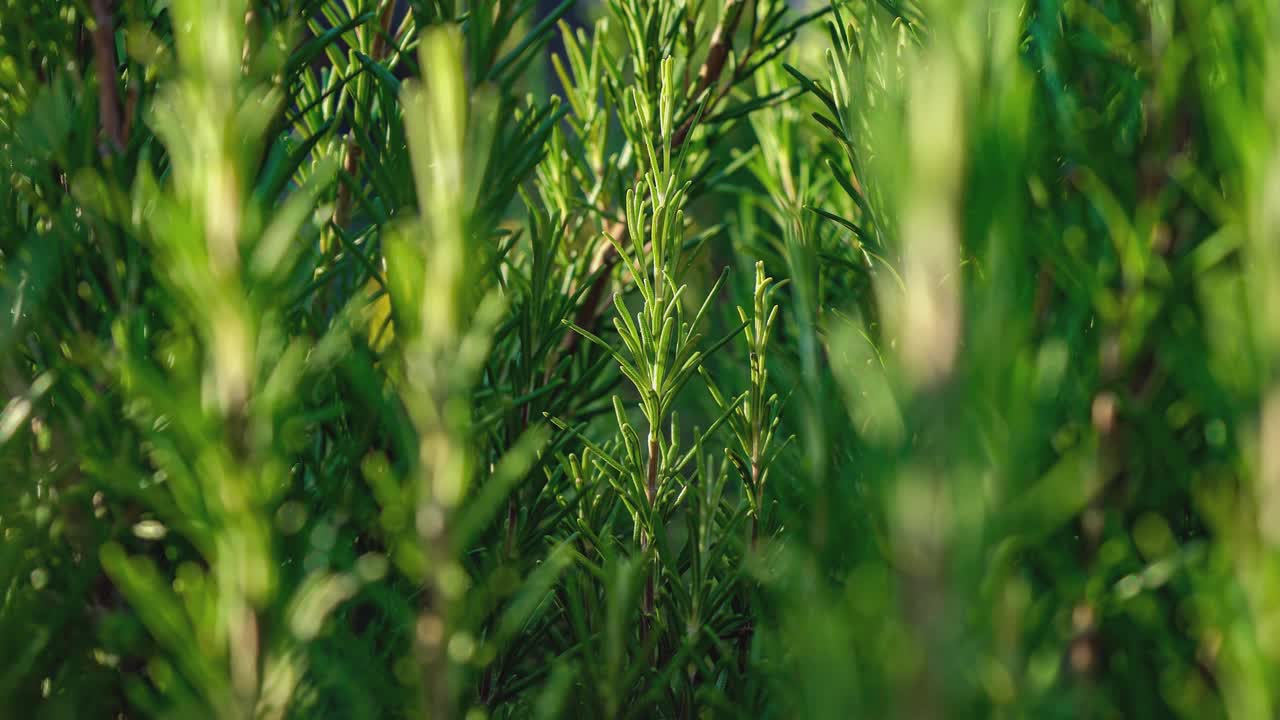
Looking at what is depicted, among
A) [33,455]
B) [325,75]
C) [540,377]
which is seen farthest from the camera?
[325,75]

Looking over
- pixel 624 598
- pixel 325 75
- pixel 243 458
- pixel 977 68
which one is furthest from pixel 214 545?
pixel 325 75

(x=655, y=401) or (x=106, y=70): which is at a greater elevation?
(x=106, y=70)

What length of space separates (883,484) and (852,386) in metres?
0.08

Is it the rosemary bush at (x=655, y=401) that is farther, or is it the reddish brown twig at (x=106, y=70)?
the reddish brown twig at (x=106, y=70)

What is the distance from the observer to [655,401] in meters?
0.39

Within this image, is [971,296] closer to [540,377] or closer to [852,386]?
[852,386]

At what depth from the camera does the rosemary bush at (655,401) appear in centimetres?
22

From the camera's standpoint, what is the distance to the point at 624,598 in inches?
11.9

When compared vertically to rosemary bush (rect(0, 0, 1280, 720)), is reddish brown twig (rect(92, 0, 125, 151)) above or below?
above

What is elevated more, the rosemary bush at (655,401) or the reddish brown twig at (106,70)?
the reddish brown twig at (106,70)

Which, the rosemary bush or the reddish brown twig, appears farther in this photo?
the reddish brown twig

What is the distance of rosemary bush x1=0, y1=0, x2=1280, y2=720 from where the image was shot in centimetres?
22

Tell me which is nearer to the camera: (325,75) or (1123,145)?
(1123,145)

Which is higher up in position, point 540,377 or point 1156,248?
point 1156,248
